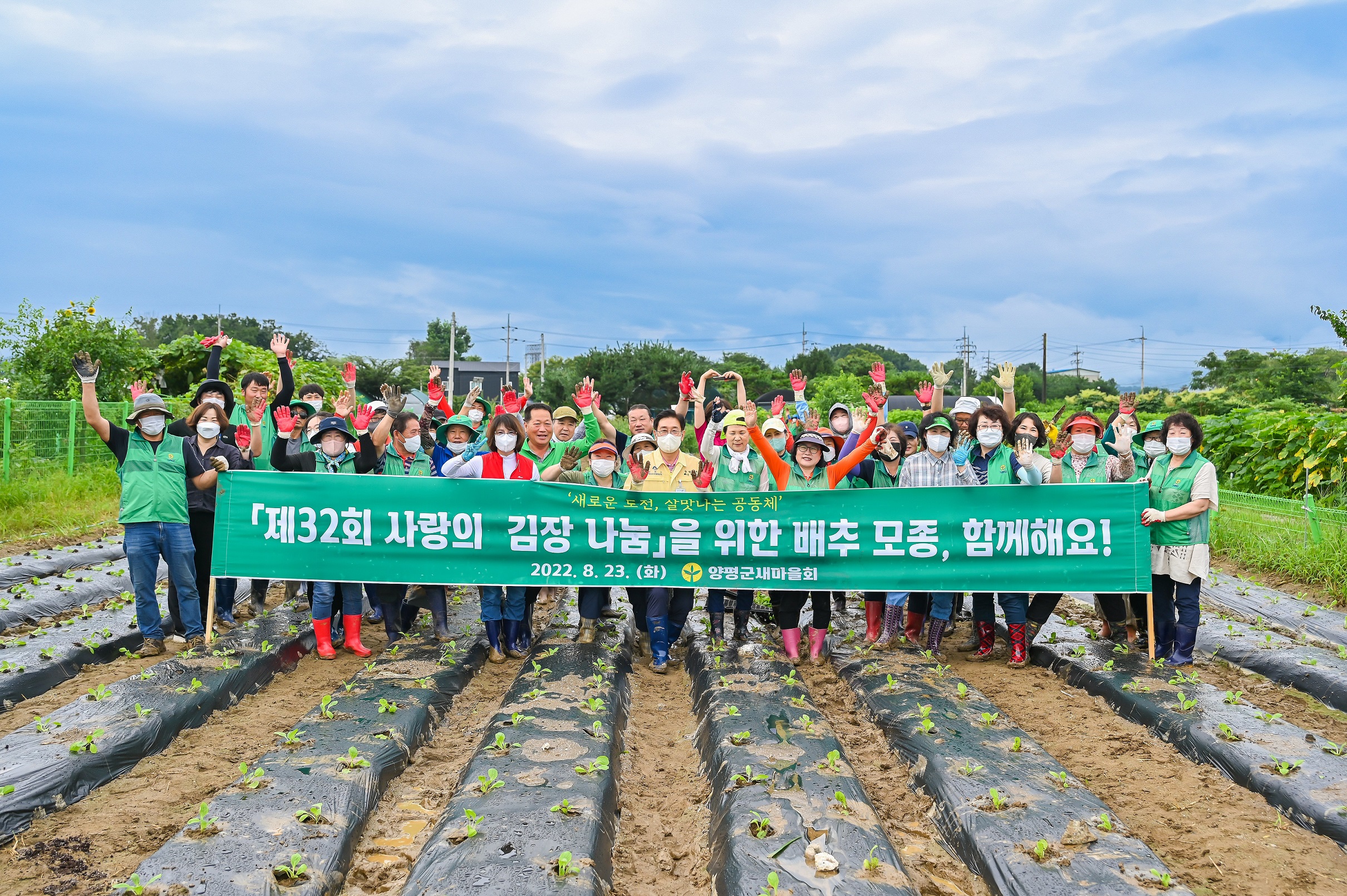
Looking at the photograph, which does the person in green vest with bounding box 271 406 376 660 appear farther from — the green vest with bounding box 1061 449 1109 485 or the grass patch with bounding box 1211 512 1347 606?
the grass patch with bounding box 1211 512 1347 606

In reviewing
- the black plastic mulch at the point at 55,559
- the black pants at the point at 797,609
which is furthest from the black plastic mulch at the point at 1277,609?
the black plastic mulch at the point at 55,559

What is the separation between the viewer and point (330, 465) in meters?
6.75

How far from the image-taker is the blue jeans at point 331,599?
6.62 m

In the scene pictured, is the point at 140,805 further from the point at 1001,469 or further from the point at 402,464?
the point at 1001,469

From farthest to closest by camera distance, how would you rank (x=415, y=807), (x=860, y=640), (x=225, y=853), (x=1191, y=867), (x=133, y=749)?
(x=860, y=640), (x=133, y=749), (x=415, y=807), (x=1191, y=867), (x=225, y=853)

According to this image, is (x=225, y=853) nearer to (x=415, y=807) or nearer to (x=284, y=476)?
(x=415, y=807)

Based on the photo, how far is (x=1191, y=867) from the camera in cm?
372

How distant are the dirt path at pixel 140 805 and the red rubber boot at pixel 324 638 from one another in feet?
1.93

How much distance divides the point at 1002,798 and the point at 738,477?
126 inches

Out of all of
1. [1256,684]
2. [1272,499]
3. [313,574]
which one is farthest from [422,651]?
[1272,499]

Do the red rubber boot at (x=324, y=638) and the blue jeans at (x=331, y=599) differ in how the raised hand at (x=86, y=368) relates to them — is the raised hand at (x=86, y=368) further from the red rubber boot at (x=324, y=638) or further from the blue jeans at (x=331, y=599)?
the red rubber boot at (x=324, y=638)

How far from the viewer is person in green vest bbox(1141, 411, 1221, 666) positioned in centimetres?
621

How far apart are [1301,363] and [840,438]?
29.1m

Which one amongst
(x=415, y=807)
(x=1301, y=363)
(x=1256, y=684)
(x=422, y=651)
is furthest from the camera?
(x=1301, y=363)
